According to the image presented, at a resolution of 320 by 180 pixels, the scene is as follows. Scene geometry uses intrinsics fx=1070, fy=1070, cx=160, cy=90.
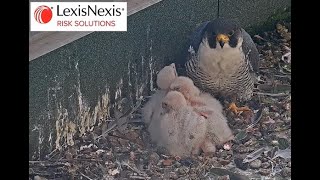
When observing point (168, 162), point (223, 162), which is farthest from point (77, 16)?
point (223, 162)

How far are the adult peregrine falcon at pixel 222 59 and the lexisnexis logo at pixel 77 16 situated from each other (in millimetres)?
371

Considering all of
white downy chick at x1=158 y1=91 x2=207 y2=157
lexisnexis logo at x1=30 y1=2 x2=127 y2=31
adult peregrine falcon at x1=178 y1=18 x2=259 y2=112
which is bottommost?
white downy chick at x1=158 y1=91 x2=207 y2=157

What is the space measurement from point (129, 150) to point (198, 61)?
532 mm

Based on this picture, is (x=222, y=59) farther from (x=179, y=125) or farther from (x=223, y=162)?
(x=223, y=162)

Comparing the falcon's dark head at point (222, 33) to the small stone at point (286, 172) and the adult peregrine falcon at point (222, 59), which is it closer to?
the adult peregrine falcon at point (222, 59)

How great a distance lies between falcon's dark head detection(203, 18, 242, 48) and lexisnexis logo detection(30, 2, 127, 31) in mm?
398

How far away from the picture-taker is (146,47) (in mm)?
5016

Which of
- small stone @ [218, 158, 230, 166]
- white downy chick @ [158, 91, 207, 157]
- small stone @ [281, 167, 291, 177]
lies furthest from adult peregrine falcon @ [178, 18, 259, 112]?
small stone @ [281, 167, 291, 177]

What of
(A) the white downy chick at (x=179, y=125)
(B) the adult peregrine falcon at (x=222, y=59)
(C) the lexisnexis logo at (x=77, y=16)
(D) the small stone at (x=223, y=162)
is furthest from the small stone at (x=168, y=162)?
(C) the lexisnexis logo at (x=77, y=16)

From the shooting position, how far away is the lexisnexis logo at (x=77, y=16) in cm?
496

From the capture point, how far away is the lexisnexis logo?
195 inches

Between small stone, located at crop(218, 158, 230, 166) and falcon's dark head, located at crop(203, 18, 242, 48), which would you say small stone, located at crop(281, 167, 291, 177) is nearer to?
small stone, located at crop(218, 158, 230, 166)

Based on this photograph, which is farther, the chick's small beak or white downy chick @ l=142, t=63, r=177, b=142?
white downy chick @ l=142, t=63, r=177, b=142

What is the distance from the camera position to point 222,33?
493cm
